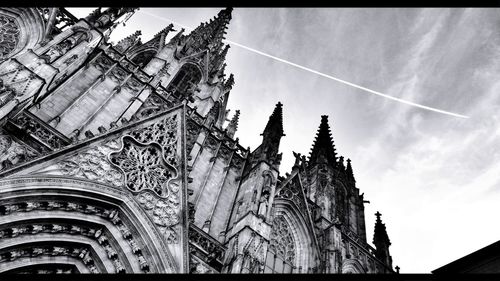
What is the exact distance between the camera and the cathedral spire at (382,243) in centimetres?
1872

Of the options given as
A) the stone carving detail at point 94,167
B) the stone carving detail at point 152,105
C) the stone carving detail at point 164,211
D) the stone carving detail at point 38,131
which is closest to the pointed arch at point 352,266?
the stone carving detail at point 164,211

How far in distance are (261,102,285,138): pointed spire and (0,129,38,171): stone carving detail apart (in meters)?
8.82

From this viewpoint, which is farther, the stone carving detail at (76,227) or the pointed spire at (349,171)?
the pointed spire at (349,171)

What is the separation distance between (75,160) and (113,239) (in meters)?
2.24

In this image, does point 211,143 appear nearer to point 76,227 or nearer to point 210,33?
point 76,227

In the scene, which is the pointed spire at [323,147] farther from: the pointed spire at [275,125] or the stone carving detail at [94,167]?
the stone carving detail at [94,167]

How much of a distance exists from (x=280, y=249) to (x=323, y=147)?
12019mm

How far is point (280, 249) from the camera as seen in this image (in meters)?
14.2

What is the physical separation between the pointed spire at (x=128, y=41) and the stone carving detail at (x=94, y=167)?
10590 millimetres

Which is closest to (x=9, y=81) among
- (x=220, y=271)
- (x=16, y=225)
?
(x=16, y=225)

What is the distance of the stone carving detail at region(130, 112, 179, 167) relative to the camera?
1166 centimetres

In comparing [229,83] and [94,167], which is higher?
[229,83]

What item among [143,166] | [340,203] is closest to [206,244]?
[143,166]
